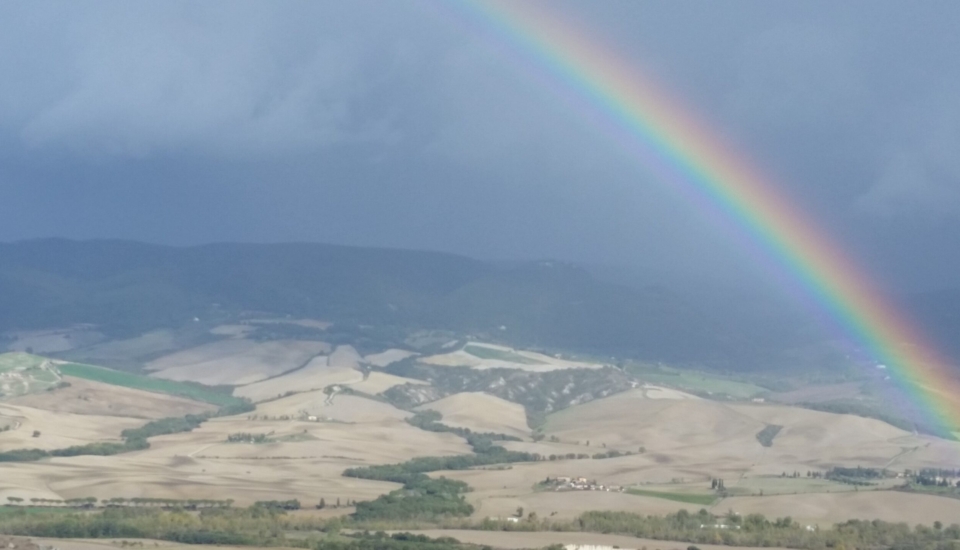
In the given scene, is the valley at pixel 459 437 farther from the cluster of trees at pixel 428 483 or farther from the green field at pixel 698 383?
the cluster of trees at pixel 428 483

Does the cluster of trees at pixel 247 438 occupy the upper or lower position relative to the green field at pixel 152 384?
lower

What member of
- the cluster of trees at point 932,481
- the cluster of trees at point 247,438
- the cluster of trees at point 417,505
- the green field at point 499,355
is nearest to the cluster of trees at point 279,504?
the cluster of trees at point 417,505

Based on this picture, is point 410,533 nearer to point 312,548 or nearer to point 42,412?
point 312,548

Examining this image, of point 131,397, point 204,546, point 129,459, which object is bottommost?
point 204,546

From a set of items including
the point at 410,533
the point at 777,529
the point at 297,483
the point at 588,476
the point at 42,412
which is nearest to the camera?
the point at 410,533

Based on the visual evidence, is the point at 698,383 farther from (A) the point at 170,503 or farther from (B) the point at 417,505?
(A) the point at 170,503

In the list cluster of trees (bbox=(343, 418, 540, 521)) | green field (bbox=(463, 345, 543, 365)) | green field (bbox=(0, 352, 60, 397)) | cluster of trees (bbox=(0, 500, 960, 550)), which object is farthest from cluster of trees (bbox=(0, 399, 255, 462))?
green field (bbox=(463, 345, 543, 365))

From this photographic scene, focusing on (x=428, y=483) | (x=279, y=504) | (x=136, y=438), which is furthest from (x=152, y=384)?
(x=279, y=504)

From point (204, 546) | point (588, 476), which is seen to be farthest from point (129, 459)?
point (204, 546)
